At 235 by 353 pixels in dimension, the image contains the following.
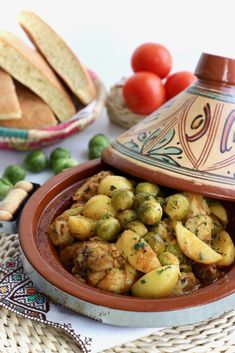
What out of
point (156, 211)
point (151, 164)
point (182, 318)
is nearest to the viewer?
point (182, 318)

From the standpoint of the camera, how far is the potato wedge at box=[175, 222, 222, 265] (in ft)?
3.15

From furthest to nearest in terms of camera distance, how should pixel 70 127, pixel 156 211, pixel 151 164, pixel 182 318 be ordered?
1. pixel 70 127
2. pixel 151 164
3. pixel 156 211
4. pixel 182 318

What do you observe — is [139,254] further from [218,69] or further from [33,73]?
[33,73]

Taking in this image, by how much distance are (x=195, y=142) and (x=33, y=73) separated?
795mm

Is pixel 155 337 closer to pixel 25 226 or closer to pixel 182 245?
pixel 182 245

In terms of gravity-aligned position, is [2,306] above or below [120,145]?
below

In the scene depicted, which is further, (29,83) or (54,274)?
(29,83)

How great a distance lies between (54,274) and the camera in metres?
0.89

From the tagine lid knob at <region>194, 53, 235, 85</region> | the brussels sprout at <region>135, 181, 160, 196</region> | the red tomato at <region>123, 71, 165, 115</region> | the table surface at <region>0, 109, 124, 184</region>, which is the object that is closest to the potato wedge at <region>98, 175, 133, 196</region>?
the brussels sprout at <region>135, 181, 160, 196</region>

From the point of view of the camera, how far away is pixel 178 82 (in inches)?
74.1

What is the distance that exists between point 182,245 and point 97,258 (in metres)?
0.16

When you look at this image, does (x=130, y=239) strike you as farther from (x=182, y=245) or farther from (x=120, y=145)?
(x=120, y=145)

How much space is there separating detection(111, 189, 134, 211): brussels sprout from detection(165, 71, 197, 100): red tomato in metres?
0.92

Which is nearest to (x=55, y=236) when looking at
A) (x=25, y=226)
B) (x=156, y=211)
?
(x=25, y=226)
